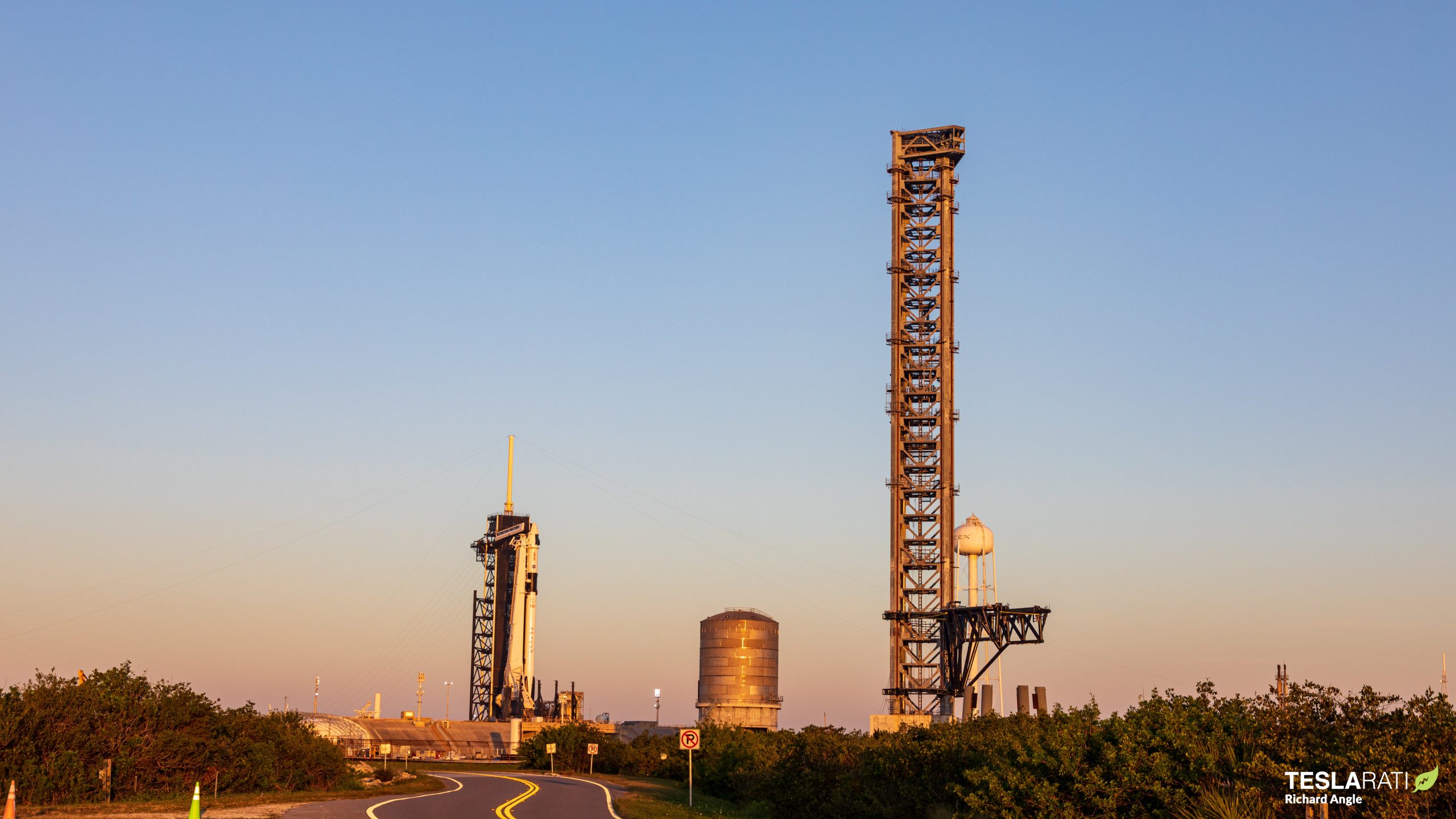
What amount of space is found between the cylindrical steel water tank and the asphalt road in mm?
45170

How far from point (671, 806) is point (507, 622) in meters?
68.7

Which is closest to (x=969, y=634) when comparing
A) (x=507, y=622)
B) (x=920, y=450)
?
(x=920, y=450)

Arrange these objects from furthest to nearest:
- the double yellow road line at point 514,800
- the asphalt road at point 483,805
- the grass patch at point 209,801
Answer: the double yellow road line at point 514,800 < the asphalt road at point 483,805 < the grass patch at point 209,801

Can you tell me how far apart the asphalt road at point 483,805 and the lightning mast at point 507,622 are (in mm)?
51354

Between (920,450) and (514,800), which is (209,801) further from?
(920,450)

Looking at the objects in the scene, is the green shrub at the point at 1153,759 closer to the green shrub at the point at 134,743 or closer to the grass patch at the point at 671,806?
the grass patch at the point at 671,806

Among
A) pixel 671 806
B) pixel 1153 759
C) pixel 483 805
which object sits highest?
pixel 1153 759

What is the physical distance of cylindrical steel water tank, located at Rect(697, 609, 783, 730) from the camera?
9569 centimetres

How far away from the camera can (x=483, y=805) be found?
3644cm

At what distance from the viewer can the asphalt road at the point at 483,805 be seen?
3194cm

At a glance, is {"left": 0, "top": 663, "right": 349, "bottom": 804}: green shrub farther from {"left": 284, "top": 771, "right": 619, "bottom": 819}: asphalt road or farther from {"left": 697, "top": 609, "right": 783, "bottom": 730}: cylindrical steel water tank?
{"left": 697, "top": 609, "right": 783, "bottom": 730}: cylindrical steel water tank

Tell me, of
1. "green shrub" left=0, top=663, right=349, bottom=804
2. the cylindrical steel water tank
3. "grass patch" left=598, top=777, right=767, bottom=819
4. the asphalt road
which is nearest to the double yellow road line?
the asphalt road

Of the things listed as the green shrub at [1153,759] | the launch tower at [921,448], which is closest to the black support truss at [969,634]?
the launch tower at [921,448]

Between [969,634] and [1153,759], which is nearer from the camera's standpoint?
[1153,759]
